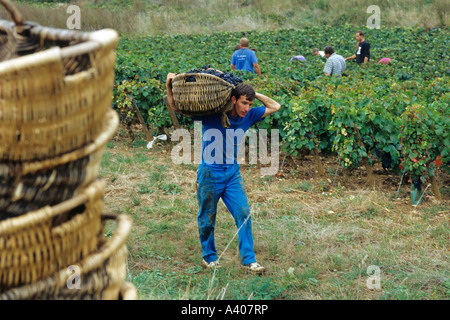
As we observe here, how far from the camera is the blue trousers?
17.6ft

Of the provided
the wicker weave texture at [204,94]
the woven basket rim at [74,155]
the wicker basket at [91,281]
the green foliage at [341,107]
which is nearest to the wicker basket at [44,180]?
the woven basket rim at [74,155]

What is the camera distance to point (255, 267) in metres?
5.46

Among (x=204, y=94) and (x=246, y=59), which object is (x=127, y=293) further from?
(x=246, y=59)

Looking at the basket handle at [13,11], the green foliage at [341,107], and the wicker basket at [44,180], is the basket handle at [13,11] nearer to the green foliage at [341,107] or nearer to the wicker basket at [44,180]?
the wicker basket at [44,180]

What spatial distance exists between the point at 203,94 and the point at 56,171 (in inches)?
138

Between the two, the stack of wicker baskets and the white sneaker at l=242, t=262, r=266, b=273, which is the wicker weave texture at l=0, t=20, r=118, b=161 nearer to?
the stack of wicker baskets

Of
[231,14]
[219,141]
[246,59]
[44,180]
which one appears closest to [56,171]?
[44,180]

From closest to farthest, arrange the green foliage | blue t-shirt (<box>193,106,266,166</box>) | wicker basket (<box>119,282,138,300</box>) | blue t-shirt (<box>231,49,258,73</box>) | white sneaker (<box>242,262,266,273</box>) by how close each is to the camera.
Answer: wicker basket (<box>119,282,138,300</box>)
blue t-shirt (<box>193,106,266,166</box>)
white sneaker (<box>242,262,266,273</box>)
the green foliage
blue t-shirt (<box>231,49,258,73</box>)

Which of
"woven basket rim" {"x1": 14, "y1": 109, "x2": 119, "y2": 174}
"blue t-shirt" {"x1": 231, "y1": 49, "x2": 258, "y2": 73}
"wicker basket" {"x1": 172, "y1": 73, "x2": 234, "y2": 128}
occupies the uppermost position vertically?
"woven basket rim" {"x1": 14, "y1": 109, "x2": 119, "y2": 174}

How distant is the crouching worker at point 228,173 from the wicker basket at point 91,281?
11.1 feet

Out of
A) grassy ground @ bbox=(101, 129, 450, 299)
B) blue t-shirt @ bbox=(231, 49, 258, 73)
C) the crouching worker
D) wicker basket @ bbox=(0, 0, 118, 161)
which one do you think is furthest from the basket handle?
blue t-shirt @ bbox=(231, 49, 258, 73)

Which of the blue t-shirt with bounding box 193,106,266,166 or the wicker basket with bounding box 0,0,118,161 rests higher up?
the wicker basket with bounding box 0,0,118,161

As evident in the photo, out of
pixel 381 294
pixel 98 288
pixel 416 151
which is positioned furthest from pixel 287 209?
pixel 98 288

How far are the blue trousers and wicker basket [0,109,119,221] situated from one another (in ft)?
11.9
